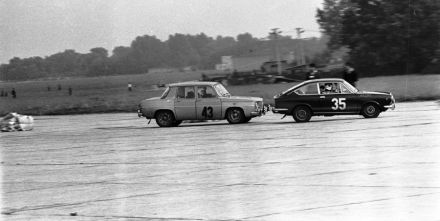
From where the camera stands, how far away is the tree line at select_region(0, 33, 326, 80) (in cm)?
9638

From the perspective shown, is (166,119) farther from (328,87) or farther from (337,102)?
(337,102)

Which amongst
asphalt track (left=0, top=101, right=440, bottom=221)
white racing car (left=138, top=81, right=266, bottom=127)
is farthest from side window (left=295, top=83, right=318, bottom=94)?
asphalt track (left=0, top=101, right=440, bottom=221)

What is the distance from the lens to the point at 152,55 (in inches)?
5054

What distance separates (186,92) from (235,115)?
5.98 ft

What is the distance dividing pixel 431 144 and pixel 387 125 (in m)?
6.01

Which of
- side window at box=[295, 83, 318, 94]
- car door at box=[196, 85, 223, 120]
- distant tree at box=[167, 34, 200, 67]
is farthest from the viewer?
distant tree at box=[167, 34, 200, 67]

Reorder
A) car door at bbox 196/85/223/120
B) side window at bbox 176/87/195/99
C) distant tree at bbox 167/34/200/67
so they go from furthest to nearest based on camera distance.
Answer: distant tree at bbox 167/34/200/67 → side window at bbox 176/87/195/99 → car door at bbox 196/85/223/120

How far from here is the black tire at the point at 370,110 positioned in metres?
25.0

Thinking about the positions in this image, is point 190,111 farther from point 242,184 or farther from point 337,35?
point 337,35

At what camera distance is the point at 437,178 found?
10.9 m

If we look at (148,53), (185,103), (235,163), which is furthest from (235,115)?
(148,53)

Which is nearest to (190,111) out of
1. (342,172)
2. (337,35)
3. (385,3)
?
(342,172)

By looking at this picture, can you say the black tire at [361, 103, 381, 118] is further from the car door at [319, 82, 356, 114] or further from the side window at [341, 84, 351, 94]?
the side window at [341, 84, 351, 94]

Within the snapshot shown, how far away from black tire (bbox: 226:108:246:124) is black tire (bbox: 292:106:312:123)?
1.80m
